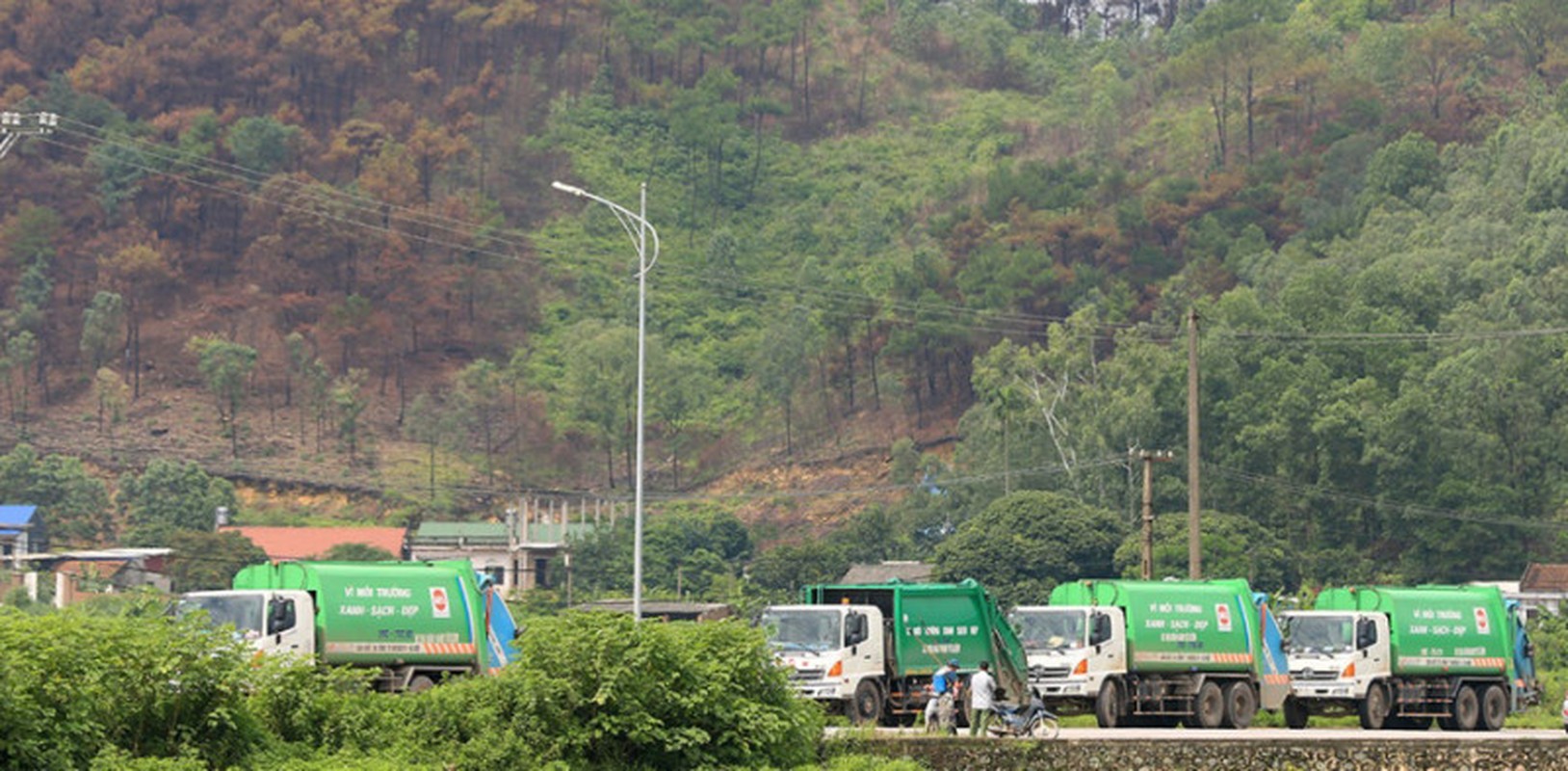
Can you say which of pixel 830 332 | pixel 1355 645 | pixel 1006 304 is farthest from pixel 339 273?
pixel 1355 645

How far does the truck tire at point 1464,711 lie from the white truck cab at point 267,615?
2274 cm

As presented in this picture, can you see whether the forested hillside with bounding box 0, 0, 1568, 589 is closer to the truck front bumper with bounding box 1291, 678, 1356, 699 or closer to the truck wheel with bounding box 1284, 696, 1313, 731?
the truck wheel with bounding box 1284, 696, 1313, 731

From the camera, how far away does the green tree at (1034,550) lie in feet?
317

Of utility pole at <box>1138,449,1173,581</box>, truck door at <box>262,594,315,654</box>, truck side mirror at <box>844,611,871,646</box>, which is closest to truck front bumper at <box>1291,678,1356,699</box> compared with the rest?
truck side mirror at <box>844,611,871,646</box>

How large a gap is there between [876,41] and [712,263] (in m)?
39.4

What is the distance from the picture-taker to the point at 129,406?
15338 cm

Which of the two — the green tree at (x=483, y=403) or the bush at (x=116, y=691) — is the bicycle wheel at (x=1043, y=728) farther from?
the green tree at (x=483, y=403)

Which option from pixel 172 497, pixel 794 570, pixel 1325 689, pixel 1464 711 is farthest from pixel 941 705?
pixel 172 497

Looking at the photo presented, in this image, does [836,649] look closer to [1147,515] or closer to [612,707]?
[612,707]

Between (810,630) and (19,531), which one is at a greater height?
(810,630)

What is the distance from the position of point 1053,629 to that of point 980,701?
687cm

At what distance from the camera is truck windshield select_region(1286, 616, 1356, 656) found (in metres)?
44.2

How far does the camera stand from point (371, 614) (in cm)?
3669

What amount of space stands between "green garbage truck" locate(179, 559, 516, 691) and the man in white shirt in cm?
824
